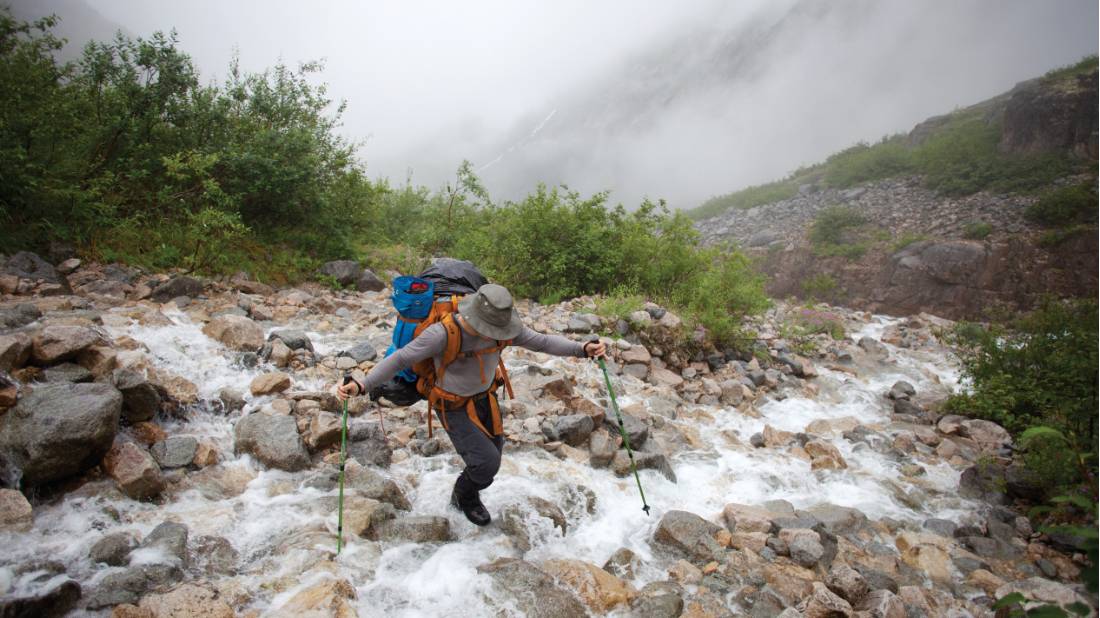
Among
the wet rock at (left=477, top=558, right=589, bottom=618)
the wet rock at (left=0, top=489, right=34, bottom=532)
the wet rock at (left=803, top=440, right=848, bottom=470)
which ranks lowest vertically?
the wet rock at (left=803, top=440, right=848, bottom=470)

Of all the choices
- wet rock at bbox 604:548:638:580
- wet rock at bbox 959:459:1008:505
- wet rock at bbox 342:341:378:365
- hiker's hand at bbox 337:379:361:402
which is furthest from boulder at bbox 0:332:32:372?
wet rock at bbox 959:459:1008:505

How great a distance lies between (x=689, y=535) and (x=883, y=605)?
4.72 ft

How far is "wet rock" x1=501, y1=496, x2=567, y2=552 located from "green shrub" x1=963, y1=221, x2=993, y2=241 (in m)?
26.3

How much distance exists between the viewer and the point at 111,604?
2.77 m

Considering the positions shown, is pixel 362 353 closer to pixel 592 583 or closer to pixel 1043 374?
pixel 592 583

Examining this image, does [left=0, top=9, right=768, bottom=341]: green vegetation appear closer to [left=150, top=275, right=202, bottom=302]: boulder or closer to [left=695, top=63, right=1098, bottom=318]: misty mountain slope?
[left=150, top=275, right=202, bottom=302]: boulder

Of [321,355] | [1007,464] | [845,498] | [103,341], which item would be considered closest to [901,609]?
[845,498]

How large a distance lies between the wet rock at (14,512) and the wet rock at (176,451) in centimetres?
96

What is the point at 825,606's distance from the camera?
11.0 feet

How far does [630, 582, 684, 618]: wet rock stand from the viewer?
334 cm

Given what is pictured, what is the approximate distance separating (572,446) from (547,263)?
21.8ft

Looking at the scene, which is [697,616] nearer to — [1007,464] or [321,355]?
[1007,464]

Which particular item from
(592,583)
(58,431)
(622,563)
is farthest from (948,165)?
(58,431)

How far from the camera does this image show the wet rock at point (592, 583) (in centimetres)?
342
